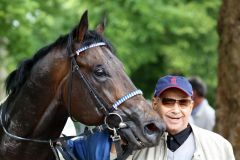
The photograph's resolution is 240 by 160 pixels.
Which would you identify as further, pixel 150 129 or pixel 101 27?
pixel 101 27

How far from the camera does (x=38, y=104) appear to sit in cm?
417

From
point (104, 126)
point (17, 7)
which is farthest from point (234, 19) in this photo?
point (17, 7)

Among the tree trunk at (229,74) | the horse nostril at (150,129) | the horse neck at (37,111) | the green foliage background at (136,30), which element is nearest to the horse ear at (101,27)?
the horse neck at (37,111)

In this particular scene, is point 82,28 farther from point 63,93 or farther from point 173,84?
point 173,84

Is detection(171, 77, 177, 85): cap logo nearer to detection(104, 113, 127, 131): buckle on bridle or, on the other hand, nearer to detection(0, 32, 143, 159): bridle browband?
detection(0, 32, 143, 159): bridle browband

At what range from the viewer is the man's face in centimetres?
416

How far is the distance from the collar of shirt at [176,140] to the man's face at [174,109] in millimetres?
31

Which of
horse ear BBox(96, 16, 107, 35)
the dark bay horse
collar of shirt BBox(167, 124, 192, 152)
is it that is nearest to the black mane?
the dark bay horse

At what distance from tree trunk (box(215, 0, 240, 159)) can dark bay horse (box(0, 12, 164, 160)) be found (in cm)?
228

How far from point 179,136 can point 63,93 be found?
3.15 ft

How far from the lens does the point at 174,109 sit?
4.15m

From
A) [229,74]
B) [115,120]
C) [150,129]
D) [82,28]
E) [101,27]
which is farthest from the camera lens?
[229,74]

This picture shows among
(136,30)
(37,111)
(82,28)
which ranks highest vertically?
(136,30)

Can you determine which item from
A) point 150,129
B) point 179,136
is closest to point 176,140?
point 179,136
